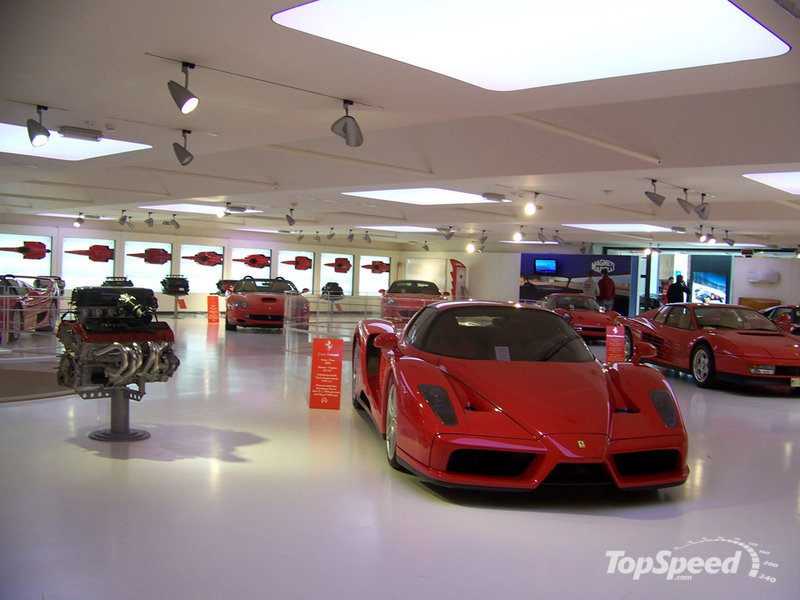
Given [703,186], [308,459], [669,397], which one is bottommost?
[308,459]

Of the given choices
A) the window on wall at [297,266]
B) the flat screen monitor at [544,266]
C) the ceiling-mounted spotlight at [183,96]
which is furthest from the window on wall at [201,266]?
the ceiling-mounted spotlight at [183,96]

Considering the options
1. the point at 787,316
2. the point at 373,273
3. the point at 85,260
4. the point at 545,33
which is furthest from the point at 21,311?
the point at 373,273

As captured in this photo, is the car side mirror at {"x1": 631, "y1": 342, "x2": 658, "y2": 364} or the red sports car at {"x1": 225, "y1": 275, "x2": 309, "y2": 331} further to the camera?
the red sports car at {"x1": 225, "y1": 275, "x2": 309, "y2": 331}

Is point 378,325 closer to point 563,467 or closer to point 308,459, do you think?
point 308,459

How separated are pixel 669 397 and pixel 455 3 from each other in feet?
9.49

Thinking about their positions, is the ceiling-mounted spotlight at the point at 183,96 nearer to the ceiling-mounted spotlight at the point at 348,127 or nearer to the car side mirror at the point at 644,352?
the ceiling-mounted spotlight at the point at 348,127

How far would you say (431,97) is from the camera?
5305mm

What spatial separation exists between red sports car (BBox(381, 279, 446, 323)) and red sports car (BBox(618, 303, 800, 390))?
403 centimetres

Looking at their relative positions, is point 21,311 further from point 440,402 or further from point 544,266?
point 544,266

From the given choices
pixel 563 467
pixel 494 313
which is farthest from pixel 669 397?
pixel 494 313

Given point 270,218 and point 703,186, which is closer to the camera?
point 703,186

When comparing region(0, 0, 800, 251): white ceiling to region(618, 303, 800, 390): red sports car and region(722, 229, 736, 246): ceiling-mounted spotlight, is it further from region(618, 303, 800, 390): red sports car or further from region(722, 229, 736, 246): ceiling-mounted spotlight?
region(722, 229, 736, 246): ceiling-mounted spotlight

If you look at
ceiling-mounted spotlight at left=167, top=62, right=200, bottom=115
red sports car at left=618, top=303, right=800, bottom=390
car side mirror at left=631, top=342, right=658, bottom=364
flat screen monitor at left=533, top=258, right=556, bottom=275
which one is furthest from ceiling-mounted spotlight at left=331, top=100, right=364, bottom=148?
flat screen monitor at left=533, top=258, right=556, bottom=275

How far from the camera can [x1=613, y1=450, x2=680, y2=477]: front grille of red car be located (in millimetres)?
4121
